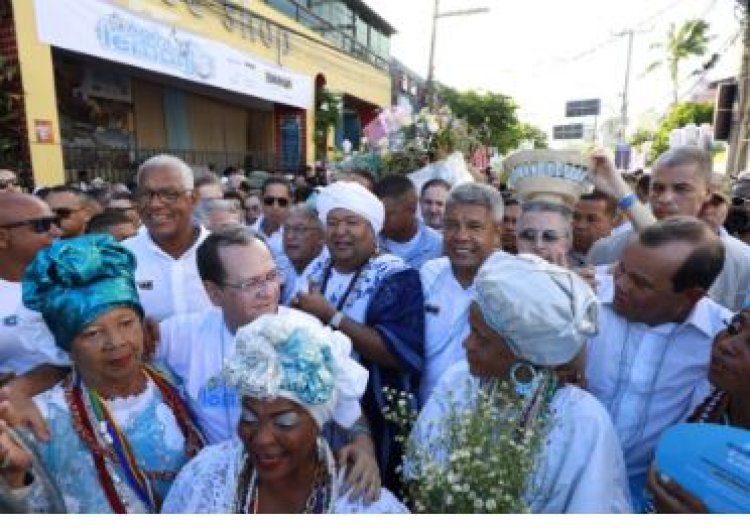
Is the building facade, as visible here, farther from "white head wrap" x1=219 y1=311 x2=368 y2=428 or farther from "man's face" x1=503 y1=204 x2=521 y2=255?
"white head wrap" x1=219 y1=311 x2=368 y2=428

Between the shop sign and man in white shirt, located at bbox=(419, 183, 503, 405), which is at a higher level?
the shop sign

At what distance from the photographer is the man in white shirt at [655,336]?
6.74 feet

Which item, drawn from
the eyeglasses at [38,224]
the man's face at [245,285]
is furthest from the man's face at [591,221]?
the eyeglasses at [38,224]

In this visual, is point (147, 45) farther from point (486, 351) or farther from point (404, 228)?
point (486, 351)

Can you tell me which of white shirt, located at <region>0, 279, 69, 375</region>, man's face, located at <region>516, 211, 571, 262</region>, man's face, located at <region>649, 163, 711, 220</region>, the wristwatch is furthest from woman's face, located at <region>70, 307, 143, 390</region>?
man's face, located at <region>649, 163, 711, 220</region>

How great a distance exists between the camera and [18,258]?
107 inches

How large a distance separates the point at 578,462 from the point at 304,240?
2.44 meters

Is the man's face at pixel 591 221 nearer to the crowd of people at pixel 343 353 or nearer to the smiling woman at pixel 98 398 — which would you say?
the crowd of people at pixel 343 353

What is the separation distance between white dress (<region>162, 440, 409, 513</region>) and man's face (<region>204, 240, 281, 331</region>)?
1.95 feet

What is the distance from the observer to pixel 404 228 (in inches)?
174

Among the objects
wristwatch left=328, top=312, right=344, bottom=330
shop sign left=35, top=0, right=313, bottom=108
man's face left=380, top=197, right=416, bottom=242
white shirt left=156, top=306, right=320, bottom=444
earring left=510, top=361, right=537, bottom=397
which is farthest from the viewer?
shop sign left=35, top=0, right=313, bottom=108

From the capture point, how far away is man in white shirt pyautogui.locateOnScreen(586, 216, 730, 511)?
2.05 meters

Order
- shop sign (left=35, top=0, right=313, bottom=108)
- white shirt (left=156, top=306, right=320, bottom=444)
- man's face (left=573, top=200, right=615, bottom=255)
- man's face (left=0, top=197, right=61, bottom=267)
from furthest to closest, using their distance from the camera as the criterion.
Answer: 1. shop sign (left=35, top=0, right=313, bottom=108)
2. man's face (left=573, top=200, right=615, bottom=255)
3. man's face (left=0, top=197, right=61, bottom=267)
4. white shirt (left=156, top=306, right=320, bottom=444)

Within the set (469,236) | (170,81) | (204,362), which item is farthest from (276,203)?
(170,81)
